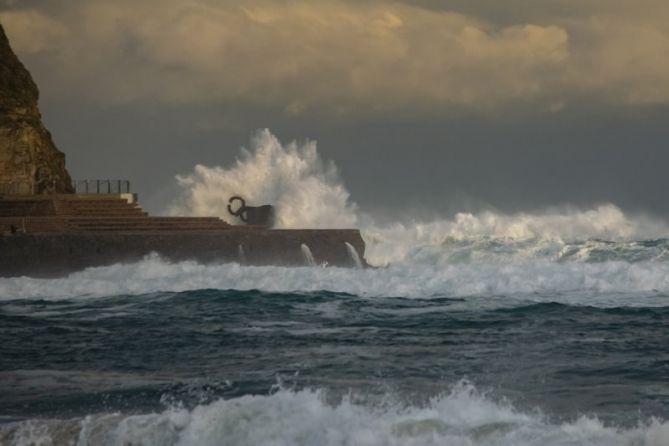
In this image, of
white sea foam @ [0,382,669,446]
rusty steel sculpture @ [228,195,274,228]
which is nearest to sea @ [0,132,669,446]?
white sea foam @ [0,382,669,446]

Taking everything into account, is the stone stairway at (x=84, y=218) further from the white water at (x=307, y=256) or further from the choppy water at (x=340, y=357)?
the choppy water at (x=340, y=357)

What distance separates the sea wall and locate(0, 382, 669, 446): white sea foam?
53.3ft

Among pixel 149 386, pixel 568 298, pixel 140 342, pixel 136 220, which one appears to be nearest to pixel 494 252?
pixel 136 220

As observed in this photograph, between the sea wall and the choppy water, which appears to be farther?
the sea wall

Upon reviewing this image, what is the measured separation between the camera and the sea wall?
Answer: 25.3 m

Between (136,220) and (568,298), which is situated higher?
(136,220)

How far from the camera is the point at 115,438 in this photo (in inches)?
360

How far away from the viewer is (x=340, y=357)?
13.2 metres

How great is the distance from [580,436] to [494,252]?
26.4 meters

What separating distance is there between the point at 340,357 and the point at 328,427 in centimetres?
410

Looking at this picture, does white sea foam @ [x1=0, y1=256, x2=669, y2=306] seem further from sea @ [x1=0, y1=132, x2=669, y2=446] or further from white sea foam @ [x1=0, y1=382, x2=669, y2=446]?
white sea foam @ [x1=0, y1=382, x2=669, y2=446]

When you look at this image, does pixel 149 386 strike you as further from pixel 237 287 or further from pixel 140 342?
pixel 237 287

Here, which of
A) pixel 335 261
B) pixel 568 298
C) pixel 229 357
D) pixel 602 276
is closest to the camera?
pixel 229 357

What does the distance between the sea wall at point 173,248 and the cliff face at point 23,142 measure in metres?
8.23
